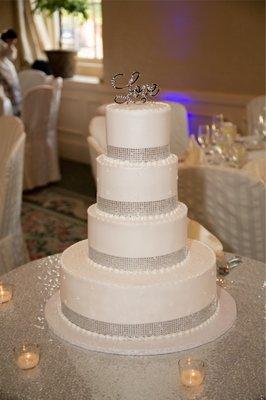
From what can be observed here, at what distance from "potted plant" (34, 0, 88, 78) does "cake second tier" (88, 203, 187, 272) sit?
497 cm

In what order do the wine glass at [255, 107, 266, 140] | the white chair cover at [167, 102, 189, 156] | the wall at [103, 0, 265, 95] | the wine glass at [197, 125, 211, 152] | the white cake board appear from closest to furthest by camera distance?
the white cake board, the wine glass at [197, 125, 211, 152], the wine glass at [255, 107, 266, 140], the white chair cover at [167, 102, 189, 156], the wall at [103, 0, 265, 95]

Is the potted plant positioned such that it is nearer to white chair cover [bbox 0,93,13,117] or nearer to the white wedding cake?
white chair cover [bbox 0,93,13,117]

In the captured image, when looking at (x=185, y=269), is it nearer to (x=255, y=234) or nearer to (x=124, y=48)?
(x=255, y=234)

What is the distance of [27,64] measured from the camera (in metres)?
6.59

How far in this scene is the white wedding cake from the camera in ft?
3.85

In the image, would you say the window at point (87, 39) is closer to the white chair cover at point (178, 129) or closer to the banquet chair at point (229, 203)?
the white chair cover at point (178, 129)

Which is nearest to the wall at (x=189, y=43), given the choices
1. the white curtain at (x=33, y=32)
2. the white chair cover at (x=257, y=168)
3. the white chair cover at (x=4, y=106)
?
the white chair cover at (x=4, y=106)

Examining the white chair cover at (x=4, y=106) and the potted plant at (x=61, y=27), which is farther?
the potted plant at (x=61, y=27)

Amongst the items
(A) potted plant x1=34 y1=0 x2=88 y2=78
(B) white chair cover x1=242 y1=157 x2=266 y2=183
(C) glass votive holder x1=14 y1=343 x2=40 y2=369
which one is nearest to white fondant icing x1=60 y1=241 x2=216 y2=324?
(C) glass votive holder x1=14 y1=343 x2=40 y2=369

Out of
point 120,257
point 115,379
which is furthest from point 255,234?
point 115,379

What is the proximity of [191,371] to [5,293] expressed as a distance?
0.54 m

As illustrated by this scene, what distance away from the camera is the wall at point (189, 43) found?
14.3ft

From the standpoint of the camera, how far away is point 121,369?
1.12 meters

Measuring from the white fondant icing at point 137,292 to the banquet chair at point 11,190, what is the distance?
1.11 metres
